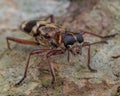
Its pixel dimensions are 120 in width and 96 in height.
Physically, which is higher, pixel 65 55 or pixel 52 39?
pixel 52 39

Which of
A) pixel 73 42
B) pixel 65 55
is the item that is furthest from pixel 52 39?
pixel 73 42

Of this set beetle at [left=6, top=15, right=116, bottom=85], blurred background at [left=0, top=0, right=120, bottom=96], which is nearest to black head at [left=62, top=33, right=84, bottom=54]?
beetle at [left=6, top=15, right=116, bottom=85]

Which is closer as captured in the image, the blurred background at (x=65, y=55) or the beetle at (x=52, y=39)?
the blurred background at (x=65, y=55)

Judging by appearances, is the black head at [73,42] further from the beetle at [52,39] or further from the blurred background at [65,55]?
the blurred background at [65,55]

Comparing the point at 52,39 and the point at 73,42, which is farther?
the point at 52,39

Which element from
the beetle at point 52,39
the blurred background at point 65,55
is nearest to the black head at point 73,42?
the beetle at point 52,39

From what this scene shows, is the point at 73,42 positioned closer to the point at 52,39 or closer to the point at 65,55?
the point at 65,55

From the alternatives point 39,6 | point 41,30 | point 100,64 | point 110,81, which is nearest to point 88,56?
point 100,64
